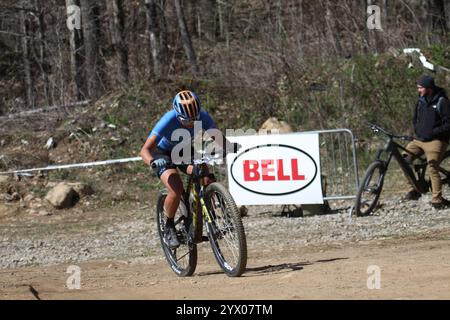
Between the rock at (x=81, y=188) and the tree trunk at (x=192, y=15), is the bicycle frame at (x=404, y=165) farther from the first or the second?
the tree trunk at (x=192, y=15)

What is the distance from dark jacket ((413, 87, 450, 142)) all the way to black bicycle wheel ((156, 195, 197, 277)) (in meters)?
5.00

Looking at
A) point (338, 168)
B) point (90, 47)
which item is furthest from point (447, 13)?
point (90, 47)

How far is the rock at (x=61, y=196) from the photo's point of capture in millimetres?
17172

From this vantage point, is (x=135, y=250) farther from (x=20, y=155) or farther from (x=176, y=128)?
(x=20, y=155)

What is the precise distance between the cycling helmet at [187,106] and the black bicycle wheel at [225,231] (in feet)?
2.44

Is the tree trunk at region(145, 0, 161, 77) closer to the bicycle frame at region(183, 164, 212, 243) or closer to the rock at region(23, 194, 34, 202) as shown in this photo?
the rock at region(23, 194, 34, 202)

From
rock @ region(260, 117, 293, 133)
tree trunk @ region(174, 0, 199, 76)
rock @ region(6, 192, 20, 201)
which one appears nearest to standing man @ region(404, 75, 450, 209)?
rock @ region(260, 117, 293, 133)

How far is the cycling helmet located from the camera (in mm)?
8680

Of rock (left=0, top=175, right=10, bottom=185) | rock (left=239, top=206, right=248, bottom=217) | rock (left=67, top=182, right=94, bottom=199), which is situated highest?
rock (left=0, top=175, right=10, bottom=185)

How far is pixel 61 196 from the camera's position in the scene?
17.2 m

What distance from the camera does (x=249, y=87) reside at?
21.7 metres

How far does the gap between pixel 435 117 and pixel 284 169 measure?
256 centimetres

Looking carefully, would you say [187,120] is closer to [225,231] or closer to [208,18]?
[225,231]
